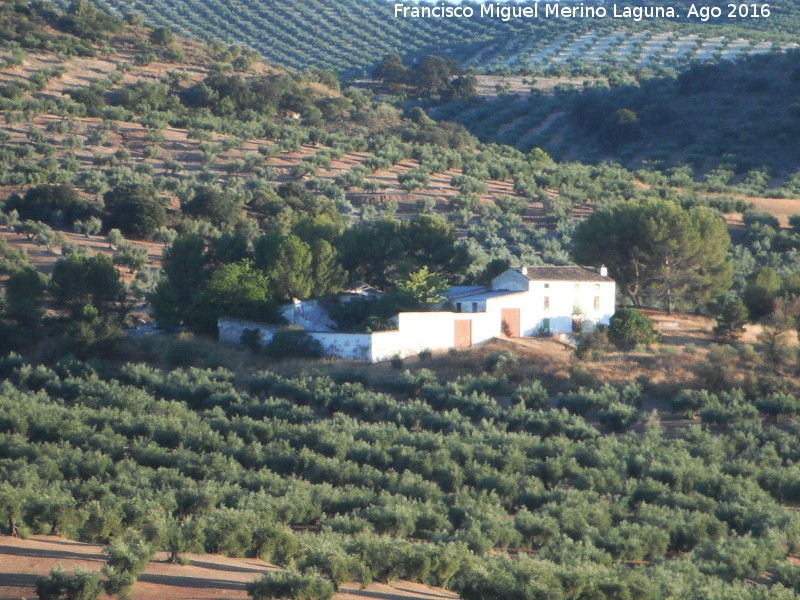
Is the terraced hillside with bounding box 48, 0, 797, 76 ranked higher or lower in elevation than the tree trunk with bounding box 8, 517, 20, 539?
higher

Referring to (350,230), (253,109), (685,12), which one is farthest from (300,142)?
(685,12)

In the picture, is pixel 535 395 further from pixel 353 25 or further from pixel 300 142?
pixel 353 25

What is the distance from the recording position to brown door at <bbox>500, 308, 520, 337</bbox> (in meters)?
38.9

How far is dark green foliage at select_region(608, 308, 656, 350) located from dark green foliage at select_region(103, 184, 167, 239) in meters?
21.6

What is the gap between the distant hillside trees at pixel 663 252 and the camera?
→ 42750 mm

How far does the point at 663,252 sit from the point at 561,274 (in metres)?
5.26

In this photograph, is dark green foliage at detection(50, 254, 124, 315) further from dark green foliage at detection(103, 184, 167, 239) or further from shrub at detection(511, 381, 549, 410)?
shrub at detection(511, 381, 549, 410)

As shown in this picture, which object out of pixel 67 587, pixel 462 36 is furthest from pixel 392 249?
pixel 462 36

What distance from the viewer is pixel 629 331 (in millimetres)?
37875

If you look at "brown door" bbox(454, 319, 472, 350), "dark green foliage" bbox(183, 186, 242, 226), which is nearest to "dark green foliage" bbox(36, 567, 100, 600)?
"brown door" bbox(454, 319, 472, 350)

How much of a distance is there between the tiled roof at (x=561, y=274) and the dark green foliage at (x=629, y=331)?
76.8 inches

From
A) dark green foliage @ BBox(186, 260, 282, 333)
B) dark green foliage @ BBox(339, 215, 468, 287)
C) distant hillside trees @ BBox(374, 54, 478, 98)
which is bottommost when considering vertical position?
dark green foliage @ BBox(186, 260, 282, 333)

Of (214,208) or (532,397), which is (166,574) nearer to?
(532,397)

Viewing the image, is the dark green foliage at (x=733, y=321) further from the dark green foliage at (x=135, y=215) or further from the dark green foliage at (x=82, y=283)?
the dark green foliage at (x=135, y=215)
